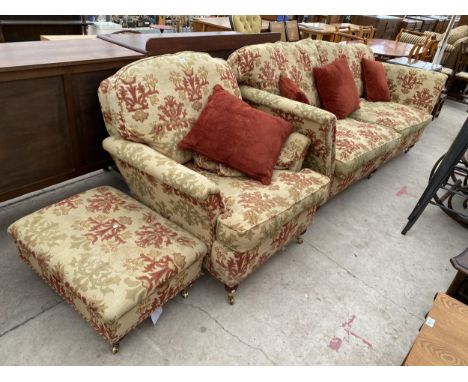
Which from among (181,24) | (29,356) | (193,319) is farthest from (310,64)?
(181,24)

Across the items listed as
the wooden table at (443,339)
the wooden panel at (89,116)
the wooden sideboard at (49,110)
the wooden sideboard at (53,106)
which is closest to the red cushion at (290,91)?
the wooden sideboard at (53,106)

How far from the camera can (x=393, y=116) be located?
8.51 ft

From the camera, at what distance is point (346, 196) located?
245 centimetres

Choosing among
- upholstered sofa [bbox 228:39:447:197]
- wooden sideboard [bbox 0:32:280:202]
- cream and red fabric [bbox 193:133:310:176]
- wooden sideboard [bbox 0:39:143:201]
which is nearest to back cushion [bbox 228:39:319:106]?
upholstered sofa [bbox 228:39:447:197]

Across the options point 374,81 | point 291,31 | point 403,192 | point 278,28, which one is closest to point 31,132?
point 403,192

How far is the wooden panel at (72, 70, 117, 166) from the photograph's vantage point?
1.64 meters

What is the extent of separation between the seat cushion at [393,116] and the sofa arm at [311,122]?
0.85 m

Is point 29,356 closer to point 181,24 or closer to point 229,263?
point 229,263

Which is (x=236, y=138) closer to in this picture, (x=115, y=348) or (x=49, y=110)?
(x=49, y=110)

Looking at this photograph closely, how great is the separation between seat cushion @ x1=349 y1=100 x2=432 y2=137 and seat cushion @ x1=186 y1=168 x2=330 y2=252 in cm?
108

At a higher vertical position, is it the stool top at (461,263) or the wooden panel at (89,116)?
the wooden panel at (89,116)

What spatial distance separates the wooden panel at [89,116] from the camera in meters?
1.64

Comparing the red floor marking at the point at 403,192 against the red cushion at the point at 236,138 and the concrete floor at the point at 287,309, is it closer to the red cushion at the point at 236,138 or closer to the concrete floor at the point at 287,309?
the concrete floor at the point at 287,309
